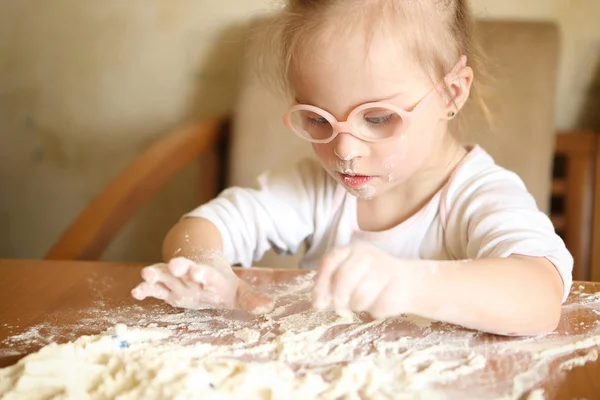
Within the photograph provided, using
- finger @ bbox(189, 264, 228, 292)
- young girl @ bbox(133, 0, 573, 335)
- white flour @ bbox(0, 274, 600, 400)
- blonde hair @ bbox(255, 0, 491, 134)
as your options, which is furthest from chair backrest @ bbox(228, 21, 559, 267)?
finger @ bbox(189, 264, 228, 292)

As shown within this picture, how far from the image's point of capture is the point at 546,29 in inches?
53.2

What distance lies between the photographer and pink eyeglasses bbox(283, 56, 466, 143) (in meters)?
0.73

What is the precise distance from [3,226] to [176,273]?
1.26m

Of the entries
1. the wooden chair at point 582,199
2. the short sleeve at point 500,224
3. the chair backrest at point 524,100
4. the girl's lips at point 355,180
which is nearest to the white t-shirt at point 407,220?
the short sleeve at point 500,224

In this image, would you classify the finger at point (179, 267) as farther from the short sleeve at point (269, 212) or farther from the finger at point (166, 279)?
the short sleeve at point (269, 212)

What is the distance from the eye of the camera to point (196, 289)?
2.27 feet

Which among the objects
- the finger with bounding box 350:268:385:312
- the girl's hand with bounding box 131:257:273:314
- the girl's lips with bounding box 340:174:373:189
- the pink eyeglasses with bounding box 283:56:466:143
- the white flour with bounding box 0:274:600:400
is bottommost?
the white flour with bounding box 0:274:600:400

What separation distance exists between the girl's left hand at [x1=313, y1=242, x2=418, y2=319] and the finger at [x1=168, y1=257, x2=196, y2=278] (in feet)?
0.50

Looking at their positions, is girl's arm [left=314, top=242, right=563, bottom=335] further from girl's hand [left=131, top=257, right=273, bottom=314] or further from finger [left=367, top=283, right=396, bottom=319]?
girl's hand [left=131, top=257, right=273, bottom=314]

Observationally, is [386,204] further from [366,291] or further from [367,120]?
[366,291]

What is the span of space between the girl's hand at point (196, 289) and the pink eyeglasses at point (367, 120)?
197 mm

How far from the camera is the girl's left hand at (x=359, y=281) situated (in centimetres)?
57

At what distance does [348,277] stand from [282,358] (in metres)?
0.10

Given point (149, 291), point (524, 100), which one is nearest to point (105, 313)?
point (149, 291)
